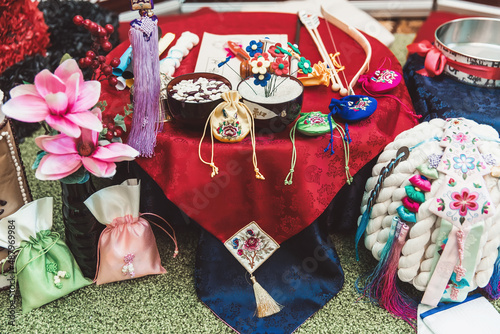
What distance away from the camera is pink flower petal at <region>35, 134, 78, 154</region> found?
1.17 m

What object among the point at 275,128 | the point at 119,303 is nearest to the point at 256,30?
the point at 275,128

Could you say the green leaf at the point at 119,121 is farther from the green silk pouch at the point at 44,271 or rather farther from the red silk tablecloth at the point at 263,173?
the green silk pouch at the point at 44,271

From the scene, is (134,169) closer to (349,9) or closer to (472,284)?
(472,284)

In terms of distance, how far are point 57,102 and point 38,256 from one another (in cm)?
57

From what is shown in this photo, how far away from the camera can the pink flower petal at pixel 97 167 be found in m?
1.20

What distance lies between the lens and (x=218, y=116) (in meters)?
1.27

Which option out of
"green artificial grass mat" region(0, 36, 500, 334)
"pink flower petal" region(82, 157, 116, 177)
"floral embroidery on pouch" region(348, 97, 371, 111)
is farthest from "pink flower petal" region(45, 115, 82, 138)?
"floral embroidery on pouch" region(348, 97, 371, 111)

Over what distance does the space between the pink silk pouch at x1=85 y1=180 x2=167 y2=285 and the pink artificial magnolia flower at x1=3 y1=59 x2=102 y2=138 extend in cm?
30

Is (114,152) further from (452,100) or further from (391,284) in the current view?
(452,100)

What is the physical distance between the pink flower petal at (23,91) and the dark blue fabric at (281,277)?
655 millimetres

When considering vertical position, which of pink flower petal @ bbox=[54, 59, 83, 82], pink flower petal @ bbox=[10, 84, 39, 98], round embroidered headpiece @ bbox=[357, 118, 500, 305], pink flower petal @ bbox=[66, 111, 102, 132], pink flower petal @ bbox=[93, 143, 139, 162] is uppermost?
pink flower petal @ bbox=[54, 59, 83, 82]

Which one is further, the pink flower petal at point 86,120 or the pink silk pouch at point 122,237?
the pink silk pouch at point 122,237

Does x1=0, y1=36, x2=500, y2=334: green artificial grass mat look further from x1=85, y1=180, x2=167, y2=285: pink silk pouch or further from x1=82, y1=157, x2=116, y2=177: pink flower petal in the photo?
x1=82, y1=157, x2=116, y2=177: pink flower petal

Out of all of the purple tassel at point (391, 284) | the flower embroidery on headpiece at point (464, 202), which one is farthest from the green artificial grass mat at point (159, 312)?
the flower embroidery on headpiece at point (464, 202)
